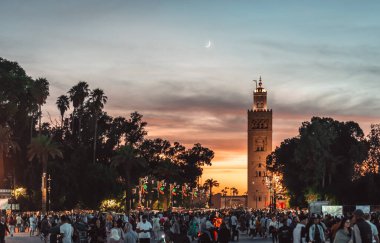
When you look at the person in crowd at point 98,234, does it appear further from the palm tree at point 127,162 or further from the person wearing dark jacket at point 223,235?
the palm tree at point 127,162

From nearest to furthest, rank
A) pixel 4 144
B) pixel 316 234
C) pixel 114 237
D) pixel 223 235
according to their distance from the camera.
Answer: pixel 114 237 → pixel 316 234 → pixel 223 235 → pixel 4 144

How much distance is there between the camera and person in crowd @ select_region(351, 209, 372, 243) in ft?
46.4

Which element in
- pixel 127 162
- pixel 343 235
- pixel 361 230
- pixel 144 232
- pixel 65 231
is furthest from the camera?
pixel 127 162

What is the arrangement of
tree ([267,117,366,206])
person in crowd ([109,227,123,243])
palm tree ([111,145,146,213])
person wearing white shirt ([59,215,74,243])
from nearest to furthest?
person in crowd ([109,227,123,243]), person wearing white shirt ([59,215,74,243]), tree ([267,117,366,206]), palm tree ([111,145,146,213])

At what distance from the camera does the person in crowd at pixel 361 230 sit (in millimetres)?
14133

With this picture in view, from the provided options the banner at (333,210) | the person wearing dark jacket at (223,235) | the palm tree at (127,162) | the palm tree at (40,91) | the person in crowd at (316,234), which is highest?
the palm tree at (40,91)

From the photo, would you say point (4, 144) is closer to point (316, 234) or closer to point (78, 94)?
point (78, 94)

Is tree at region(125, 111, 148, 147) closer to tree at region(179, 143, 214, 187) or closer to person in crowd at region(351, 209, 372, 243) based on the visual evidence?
tree at region(179, 143, 214, 187)

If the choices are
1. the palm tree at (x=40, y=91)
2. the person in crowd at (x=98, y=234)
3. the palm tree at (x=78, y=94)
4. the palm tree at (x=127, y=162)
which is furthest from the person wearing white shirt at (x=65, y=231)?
the palm tree at (x=78, y=94)

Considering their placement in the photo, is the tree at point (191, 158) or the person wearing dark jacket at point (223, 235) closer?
the person wearing dark jacket at point (223, 235)

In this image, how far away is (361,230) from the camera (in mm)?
14164

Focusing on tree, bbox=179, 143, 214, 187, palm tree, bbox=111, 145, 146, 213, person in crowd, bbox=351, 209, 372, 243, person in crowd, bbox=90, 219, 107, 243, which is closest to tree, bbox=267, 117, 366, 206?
palm tree, bbox=111, 145, 146, 213

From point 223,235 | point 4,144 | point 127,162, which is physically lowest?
point 223,235

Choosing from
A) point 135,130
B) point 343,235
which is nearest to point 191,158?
point 135,130
